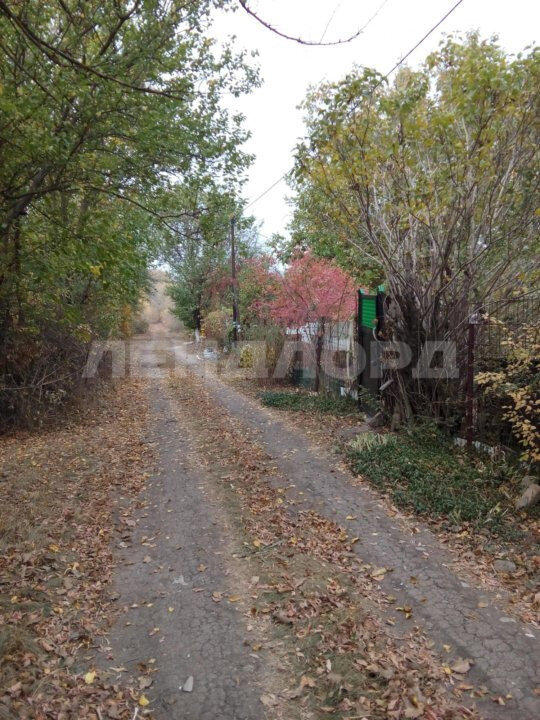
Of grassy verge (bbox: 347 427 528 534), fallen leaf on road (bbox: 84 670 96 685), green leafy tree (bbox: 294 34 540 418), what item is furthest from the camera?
green leafy tree (bbox: 294 34 540 418)

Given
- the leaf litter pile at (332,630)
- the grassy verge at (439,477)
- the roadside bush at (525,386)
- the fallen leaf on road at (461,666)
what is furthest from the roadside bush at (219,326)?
the fallen leaf on road at (461,666)

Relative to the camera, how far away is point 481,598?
3.58m

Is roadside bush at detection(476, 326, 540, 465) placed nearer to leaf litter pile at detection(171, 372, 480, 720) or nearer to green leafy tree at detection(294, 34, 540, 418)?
green leafy tree at detection(294, 34, 540, 418)

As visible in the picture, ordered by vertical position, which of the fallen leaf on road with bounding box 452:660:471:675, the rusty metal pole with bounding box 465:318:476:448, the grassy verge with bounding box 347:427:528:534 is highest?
the rusty metal pole with bounding box 465:318:476:448

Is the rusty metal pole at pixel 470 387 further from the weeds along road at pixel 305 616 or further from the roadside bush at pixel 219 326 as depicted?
the roadside bush at pixel 219 326

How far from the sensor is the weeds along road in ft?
8.79

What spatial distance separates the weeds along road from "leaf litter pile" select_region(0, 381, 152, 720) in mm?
232

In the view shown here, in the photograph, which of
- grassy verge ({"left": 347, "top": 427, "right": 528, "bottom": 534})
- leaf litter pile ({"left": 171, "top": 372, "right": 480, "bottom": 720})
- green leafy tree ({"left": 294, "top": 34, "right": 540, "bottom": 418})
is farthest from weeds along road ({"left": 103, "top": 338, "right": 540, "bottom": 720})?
green leafy tree ({"left": 294, "top": 34, "right": 540, "bottom": 418})

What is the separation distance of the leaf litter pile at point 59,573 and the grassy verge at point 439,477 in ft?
10.2

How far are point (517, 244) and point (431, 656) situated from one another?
18.2ft

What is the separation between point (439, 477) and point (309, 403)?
5.07 metres

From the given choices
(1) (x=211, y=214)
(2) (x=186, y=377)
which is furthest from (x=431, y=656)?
(2) (x=186, y=377)

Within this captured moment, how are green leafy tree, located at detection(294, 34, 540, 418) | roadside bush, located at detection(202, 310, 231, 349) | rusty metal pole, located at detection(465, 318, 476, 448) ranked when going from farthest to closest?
roadside bush, located at detection(202, 310, 231, 349)
rusty metal pole, located at detection(465, 318, 476, 448)
green leafy tree, located at detection(294, 34, 540, 418)

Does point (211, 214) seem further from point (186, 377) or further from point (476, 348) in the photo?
point (186, 377)
